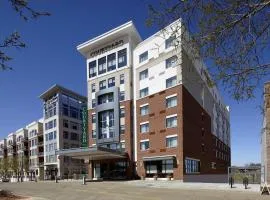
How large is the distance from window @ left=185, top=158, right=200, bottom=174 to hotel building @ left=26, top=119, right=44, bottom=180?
59.2 metres

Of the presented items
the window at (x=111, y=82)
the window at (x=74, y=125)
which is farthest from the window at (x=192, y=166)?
the window at (x=74, y=125)

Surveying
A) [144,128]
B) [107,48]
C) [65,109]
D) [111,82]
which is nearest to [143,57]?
[111,82]

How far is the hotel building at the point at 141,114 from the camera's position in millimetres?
58062

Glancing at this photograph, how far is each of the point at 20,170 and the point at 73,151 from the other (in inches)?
2632

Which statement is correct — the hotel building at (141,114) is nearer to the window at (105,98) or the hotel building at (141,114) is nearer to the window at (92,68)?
the window at (105,98)

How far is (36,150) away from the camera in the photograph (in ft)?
377

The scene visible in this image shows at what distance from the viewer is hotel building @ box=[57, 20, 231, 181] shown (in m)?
58.1

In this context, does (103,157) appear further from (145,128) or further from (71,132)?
(71,132)

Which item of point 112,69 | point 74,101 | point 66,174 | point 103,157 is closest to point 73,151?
point 103,157

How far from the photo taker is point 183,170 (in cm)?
5522

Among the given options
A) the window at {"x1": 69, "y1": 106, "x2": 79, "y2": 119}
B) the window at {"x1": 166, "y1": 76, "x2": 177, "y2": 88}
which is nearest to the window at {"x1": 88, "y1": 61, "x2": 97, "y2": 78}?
the window at {"x1": 166, "y1": 76, "x2": 177, "y2": 88}

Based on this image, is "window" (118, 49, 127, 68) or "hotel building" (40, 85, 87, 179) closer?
"window" (118, 49, 127, 68)

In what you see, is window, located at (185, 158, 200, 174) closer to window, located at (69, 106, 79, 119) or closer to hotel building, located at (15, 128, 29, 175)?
window, located at (69, 106, 79, 119)

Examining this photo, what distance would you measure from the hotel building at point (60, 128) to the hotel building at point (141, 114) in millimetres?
26938
